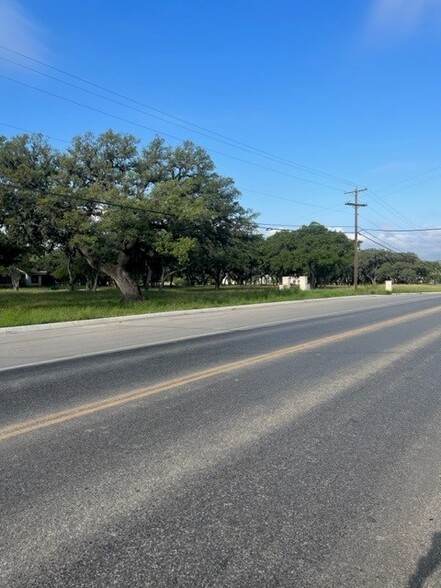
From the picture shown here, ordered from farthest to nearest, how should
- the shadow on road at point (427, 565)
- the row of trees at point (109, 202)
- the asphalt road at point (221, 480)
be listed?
the row of trees at point (109, 202) → the asphalt road at point (221, 480) → the shadow on road at point (427, 565)

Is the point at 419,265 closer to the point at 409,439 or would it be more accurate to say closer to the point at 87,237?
the point at 87,237

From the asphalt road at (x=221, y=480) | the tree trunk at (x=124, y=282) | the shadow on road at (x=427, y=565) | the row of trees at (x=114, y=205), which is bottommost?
the shadow on road at (x=427, y=565)

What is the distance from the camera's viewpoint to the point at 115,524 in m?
3.27

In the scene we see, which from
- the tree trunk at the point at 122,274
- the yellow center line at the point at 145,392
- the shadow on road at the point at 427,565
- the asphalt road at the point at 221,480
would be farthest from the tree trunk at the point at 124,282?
the shadow on road at the point at 427,565

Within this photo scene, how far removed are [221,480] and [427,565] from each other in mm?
1580

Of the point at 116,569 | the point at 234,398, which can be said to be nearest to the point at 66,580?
the point at 116,569

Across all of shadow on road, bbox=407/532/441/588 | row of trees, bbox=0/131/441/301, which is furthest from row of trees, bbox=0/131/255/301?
shadow on road, bbox=407/532/441/588

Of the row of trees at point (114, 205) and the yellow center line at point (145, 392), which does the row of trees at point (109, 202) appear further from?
the yellow center line at point (145, 392)

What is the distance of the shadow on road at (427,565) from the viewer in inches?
107

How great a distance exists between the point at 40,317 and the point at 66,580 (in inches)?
684

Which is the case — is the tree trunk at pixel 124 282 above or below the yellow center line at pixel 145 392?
above

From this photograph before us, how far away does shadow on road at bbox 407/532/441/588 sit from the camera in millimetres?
2714

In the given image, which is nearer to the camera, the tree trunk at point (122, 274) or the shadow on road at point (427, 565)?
the shadow on road at point (427, 565)

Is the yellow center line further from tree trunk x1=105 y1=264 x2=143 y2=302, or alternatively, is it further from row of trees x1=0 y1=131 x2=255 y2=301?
tree trunk x1=105 y1=264 x2=143 y2=302
